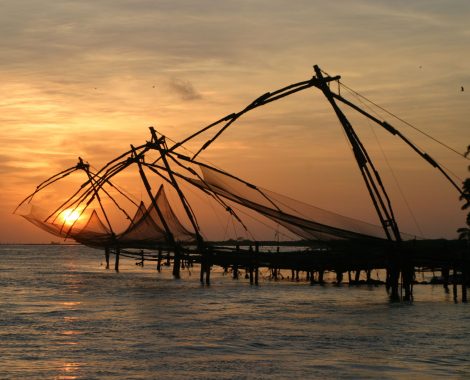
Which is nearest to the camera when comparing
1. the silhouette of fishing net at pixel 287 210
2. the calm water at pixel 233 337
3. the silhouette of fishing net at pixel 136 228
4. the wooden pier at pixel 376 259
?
the calm water at pixel 233 337

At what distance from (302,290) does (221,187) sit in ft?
35.4

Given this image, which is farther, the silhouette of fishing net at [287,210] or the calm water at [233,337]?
the silhouette of fishing net at [287,210]

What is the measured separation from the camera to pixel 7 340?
14.9m

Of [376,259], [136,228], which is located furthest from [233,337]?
[136,228]

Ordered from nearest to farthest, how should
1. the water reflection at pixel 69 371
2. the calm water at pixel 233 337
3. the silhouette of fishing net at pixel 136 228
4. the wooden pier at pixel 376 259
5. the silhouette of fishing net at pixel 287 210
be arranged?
the water reflection at pixel 69 371 → the calm water at pixel 233 337 → the silhouette of fishing net at pixel 287 210 → the wooden pier at pixel 376 259 → the silhouette of fishing net at pixel 136 228

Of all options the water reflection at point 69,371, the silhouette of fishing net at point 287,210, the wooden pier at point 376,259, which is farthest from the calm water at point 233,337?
the silhouette of fishing net at point 287,210

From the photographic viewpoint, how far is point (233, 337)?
50.6 feet

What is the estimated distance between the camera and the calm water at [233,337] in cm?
1198

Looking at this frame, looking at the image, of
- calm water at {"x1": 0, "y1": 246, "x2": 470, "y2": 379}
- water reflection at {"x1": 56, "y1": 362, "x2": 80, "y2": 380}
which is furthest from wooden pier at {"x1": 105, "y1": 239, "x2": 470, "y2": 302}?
water reflection at {"x1": 56, "y1": 362, "x2": 80, "y2": 380}

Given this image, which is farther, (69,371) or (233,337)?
(233,337)

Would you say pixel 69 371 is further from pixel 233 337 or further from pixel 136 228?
pixel 136 228

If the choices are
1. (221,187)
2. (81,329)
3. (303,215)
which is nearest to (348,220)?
(303,215)

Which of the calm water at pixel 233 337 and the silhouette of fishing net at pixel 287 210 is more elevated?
the silhouette of fishing net at pixel 287 210

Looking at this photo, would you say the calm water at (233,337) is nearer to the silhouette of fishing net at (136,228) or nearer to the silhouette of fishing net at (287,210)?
the silhouette of fishing net at (287,210)
